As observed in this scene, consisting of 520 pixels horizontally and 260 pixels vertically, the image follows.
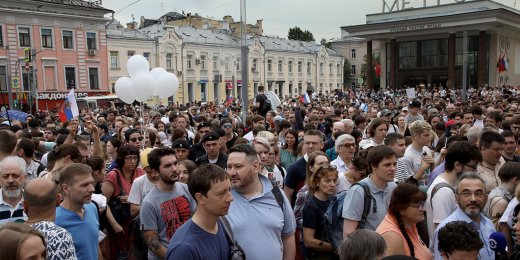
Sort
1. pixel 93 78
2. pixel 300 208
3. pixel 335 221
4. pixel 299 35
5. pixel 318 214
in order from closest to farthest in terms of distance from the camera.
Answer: pixel 335 221 → pixel 318 214 → pixel 300 208 → pixel 93 78 → pixel 299 35

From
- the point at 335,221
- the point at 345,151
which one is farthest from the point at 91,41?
the point at 335,221

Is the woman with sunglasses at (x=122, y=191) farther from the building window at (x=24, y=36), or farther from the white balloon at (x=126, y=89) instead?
the building window at (x=24, y=36)

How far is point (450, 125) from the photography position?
9.73 m

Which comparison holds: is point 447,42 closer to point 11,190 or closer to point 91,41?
point 91,41

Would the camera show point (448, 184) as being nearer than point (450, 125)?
Yes

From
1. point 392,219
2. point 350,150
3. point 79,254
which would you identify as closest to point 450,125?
point 350,150

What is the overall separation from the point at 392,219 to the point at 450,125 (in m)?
6.81

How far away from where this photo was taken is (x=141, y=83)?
34.9 ft

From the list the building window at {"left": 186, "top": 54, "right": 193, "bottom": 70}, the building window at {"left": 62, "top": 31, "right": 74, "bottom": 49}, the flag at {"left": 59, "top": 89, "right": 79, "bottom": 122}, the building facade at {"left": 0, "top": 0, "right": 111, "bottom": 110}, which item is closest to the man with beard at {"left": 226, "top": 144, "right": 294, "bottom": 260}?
the flag at {"left": 59, "top": 89, "right": 79, "bottom": 122}

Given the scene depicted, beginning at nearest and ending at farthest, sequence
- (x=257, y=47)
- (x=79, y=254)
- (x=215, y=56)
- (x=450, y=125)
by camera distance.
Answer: (x=79, y=254) → (x=450, y=125) → (x=215, y=56) → (x=257, y=47)

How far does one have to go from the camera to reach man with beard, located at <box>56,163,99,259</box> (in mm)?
3971

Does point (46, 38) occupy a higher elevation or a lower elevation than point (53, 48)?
higher

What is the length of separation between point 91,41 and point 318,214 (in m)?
44.5

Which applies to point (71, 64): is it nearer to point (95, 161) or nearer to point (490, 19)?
point (490, 19)
